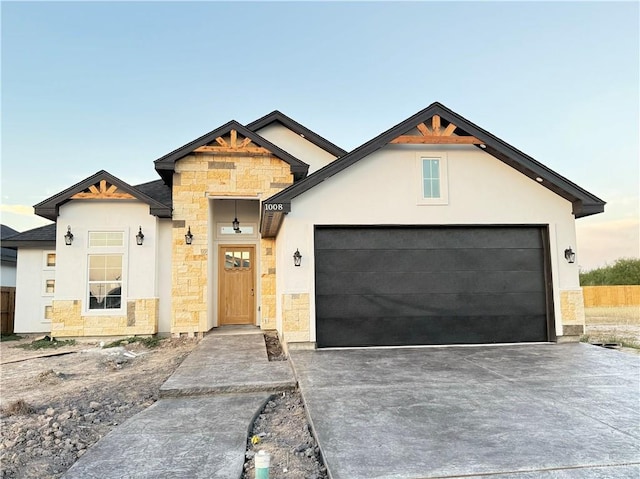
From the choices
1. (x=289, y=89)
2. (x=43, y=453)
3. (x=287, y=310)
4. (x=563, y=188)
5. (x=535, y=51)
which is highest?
(x=289, y=89)

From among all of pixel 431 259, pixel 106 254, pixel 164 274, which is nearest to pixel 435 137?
pixel 431 259

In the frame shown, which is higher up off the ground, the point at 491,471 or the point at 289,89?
the point at 289,89

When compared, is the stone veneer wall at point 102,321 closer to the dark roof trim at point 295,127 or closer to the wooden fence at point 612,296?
the dark roof trim at point 295,127

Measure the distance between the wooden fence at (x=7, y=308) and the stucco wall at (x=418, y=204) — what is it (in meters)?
10.5

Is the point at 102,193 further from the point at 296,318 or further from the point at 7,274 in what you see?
the point at 7,274

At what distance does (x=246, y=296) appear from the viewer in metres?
12.1

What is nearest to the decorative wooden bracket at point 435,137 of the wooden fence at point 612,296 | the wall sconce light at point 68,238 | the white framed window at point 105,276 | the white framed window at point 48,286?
the white framed window at point 105,276

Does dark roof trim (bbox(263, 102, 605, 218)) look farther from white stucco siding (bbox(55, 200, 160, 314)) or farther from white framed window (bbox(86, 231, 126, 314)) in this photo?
white framed window (bbox(86, 231, 126, 314))

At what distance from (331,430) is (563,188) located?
701cm

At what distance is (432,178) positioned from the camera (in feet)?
26.9

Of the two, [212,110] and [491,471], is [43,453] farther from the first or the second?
[212,110]

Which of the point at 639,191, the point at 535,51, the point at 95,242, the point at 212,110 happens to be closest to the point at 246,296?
the point at 95,242

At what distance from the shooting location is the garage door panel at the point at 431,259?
8.05m

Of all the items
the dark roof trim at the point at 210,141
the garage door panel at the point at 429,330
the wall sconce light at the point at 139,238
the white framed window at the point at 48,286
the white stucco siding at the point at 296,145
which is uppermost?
the white stucco siding at the point at 296,145
